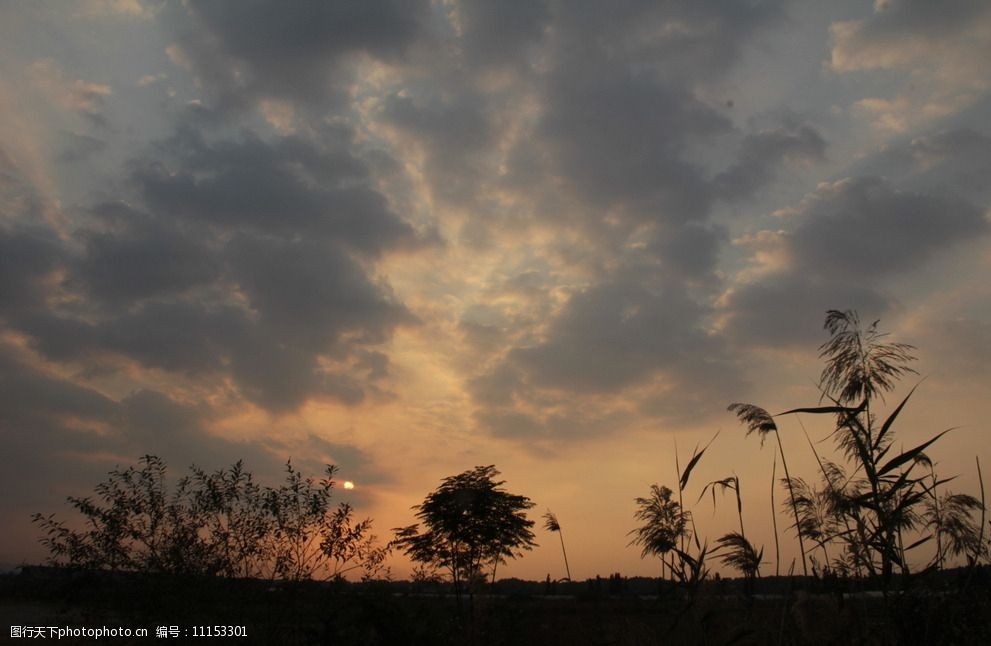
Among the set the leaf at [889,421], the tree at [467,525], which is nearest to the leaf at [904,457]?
the leaf at [889,421]

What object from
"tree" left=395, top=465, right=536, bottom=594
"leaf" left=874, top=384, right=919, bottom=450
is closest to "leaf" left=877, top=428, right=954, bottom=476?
"leaf" left=874, top=384, right=919, bottom=450

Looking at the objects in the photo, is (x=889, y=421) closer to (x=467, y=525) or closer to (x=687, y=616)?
(x=687, y=616)

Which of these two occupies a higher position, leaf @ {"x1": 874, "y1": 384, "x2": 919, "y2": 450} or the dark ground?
leaf @ {"x1": 874, "y1": 384, "x2": 919, "y2": 450}

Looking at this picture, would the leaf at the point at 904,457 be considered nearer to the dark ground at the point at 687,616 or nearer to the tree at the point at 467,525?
the dark ground at the point at 687,616

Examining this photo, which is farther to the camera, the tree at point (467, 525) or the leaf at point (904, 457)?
the tree at point (467, 525)

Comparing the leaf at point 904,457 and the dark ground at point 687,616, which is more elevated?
the leaf at point 904,457

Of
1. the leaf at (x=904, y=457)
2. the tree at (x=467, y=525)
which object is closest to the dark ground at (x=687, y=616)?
the leaf at (x=904, y=457)

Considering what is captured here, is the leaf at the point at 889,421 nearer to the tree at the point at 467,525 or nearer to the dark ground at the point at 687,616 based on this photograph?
the dark ground at the point at 687,616

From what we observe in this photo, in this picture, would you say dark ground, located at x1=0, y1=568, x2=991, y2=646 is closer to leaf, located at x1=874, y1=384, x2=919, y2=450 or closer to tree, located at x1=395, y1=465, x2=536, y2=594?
leaf, located at x1=874, y1=384, x2=919, y2=450

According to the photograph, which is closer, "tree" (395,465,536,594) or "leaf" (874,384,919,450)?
"leaf" (874,384,919,450)

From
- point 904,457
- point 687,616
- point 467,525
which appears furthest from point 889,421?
point 467,525

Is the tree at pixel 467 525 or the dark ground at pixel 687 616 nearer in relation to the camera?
the dark ground at pixel 687 616

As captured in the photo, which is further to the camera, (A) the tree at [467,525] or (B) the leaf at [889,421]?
(A) the tree at [467,525]

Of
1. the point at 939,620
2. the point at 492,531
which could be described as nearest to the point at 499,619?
the point at 939,620
